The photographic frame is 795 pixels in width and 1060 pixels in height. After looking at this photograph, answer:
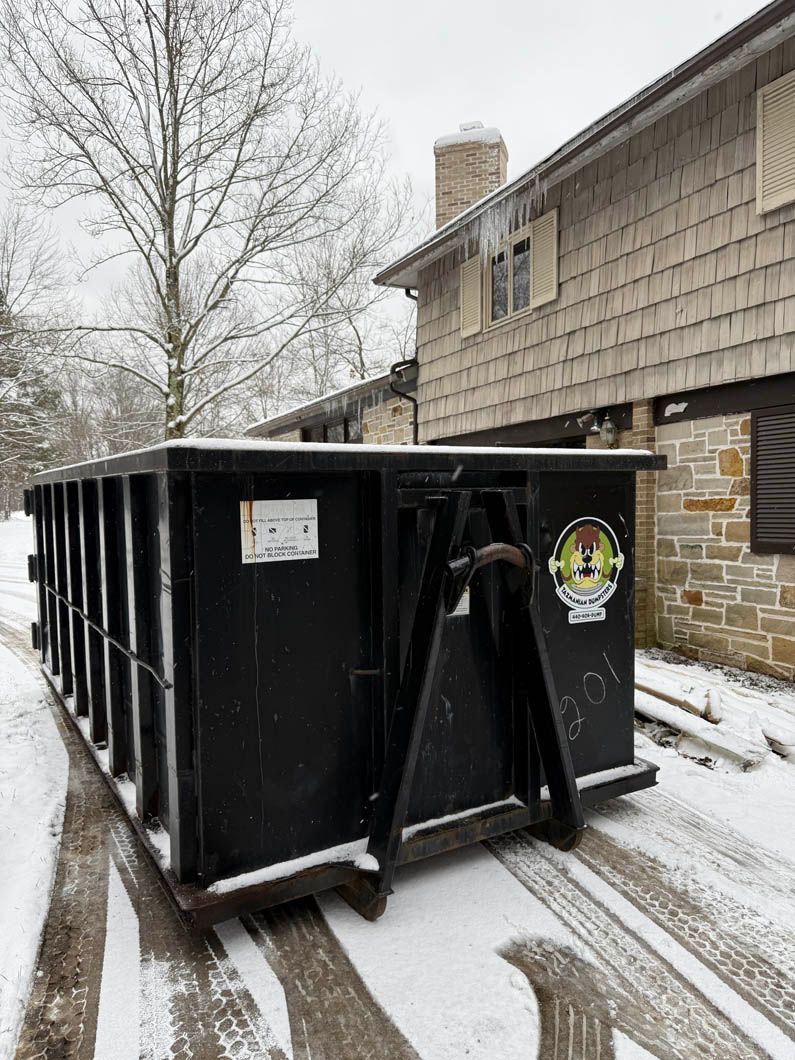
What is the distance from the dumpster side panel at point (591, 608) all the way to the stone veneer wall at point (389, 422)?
7.70 metres

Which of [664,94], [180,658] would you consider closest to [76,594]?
[180,658]

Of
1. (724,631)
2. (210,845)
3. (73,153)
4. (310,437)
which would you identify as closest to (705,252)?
(724,631)

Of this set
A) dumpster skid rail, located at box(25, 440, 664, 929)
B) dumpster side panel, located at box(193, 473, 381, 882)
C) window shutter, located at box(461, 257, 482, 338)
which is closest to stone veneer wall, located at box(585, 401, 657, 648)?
window shutter, located at box(461, 257, 482, 338)

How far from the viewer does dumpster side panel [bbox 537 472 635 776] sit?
338cm

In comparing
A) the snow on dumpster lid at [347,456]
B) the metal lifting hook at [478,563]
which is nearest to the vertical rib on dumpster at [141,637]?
the snow on dumpster lid at [347,456]

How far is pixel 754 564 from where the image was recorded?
20.4 ft

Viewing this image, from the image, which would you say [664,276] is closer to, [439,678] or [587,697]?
[587,697]

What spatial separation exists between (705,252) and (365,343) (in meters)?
21.7

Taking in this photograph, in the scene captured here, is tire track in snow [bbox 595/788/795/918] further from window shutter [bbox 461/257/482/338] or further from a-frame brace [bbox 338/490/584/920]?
window shutter [bbox 461/257/482/338]

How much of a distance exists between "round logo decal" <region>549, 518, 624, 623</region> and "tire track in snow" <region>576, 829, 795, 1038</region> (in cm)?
112

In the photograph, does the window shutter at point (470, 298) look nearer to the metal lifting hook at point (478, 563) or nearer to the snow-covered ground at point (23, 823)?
the snow-covered ground at point (23, 823)

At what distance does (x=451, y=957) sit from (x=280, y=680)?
1171 millimetres

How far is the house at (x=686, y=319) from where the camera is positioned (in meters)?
5.79

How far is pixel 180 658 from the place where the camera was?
2584 millimetres
